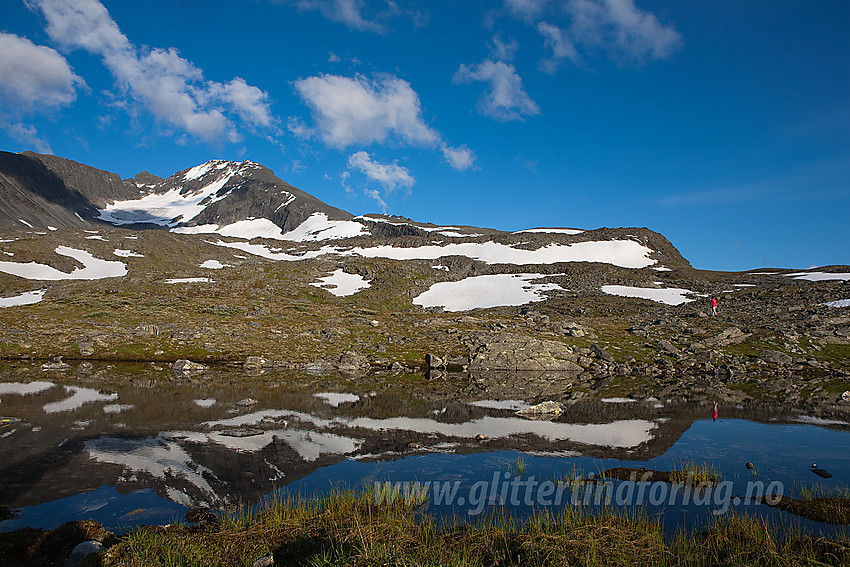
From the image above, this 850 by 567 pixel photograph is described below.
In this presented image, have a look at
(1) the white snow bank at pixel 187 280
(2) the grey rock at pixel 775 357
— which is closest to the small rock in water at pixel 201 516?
(2) the grey rock at pixel 775 357

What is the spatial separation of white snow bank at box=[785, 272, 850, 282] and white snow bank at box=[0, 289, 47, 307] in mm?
123886

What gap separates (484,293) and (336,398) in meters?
56.7

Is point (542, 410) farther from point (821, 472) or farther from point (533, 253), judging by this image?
point (533, 253)

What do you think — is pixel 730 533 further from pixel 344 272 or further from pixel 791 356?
pixel 344 272

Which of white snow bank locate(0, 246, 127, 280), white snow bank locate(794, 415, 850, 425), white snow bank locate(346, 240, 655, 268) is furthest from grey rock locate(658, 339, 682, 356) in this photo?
white snow bank locate(0, 246, 127, 280)

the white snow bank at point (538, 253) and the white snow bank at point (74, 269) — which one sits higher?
the white snow bank at point (538, 253)

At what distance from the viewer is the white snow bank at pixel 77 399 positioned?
73.6 feet

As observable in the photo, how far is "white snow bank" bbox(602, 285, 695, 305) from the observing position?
237 feet

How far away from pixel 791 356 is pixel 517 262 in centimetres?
7571

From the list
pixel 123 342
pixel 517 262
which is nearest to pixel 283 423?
pixel 123 342

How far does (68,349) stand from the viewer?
129 ft

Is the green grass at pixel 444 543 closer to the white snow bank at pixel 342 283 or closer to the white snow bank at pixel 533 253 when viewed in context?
the white snow bank at pixel 342 283

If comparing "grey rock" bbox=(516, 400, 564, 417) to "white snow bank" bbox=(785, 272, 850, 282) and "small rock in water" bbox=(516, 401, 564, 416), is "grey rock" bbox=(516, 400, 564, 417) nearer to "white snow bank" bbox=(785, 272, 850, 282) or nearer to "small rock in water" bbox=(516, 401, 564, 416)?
"small rock in water" bbox=(516, 401, 564, 416)

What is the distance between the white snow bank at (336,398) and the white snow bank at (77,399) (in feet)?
38.0
